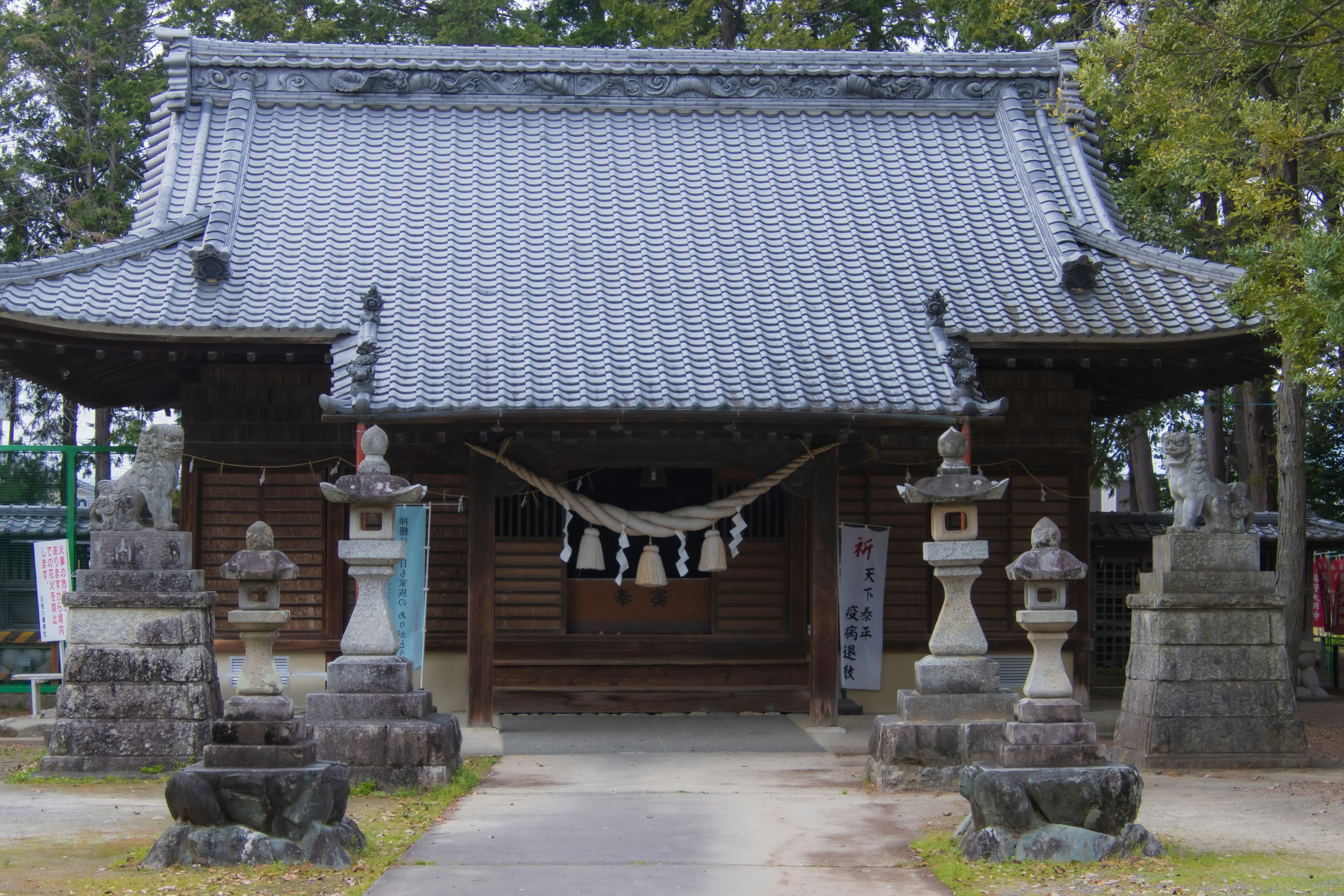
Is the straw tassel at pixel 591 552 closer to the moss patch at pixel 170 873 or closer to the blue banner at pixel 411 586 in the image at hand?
the blue banner at pixel 411 586

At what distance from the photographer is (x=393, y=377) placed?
11.6 meters

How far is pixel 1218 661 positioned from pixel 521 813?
6.01 meters

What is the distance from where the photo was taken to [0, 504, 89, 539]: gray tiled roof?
15523 millimetres

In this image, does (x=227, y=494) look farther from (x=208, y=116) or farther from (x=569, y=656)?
(x=208, y=116)

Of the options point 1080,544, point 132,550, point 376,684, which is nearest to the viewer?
point 376,684

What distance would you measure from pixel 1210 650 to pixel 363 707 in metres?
6.94

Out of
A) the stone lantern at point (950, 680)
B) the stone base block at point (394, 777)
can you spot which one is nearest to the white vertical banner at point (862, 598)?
the stone lantern at point (950, 680)

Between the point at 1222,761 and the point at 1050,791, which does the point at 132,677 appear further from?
the point at 1222,761

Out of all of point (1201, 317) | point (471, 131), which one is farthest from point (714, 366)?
point (471, 131)

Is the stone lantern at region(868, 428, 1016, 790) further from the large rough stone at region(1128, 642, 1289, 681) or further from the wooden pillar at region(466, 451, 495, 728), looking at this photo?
the wooden pillar at region(466, 451, 495, 728)

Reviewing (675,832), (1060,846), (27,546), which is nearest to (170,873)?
(675,832)

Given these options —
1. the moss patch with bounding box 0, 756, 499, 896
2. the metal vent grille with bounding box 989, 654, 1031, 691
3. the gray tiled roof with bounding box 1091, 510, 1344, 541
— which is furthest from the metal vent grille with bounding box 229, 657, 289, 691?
the gray tiled roof with bounding box 1091, 510, 1344, 541

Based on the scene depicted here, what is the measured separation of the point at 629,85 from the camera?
635 inches

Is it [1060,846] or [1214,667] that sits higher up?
[1214,667]
